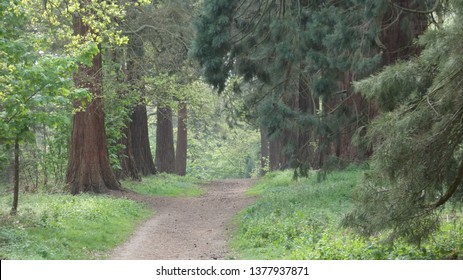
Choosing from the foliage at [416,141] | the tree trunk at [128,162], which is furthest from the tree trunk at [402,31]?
the tree trunk at [128,162]

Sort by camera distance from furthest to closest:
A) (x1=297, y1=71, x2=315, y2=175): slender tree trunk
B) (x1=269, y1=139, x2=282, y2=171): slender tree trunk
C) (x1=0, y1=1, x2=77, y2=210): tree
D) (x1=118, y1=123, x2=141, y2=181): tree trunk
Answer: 1. (x1=269, y1=139, x2=282, y2=171): slender tree trunk
2. (x1=118, y1=123, x2=141, y2=181): tree trunk
3. (x1=297, y1=71, x2=315, y2=175): slender tree trunk
4. (x1=0, y1=1, x2=77, y2=210): tree

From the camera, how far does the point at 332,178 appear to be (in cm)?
1891

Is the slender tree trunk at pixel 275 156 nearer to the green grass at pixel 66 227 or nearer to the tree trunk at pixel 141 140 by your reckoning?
the tree trunk at pixel 141 140

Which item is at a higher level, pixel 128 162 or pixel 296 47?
pixel 296 47

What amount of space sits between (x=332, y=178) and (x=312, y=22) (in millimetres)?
5303

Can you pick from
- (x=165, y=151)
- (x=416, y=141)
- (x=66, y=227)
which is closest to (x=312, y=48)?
(x=66, y=227)

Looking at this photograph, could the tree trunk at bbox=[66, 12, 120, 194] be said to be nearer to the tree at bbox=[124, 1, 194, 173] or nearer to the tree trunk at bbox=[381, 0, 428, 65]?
the tree at bbox=[124, 1, 194, 173]

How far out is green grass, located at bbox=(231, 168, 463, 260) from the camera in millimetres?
8203

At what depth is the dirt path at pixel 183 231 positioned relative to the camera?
37.0 feet

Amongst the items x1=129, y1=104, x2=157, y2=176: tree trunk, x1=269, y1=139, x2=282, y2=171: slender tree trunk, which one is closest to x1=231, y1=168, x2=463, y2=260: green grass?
x1=129, y1=104, x2=157, y2=176: tree trunk

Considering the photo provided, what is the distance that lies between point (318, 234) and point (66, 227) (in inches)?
190

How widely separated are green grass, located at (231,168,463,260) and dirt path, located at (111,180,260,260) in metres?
0.58

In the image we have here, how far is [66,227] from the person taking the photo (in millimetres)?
11922

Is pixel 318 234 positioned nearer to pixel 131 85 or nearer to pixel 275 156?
pixel 131 85
